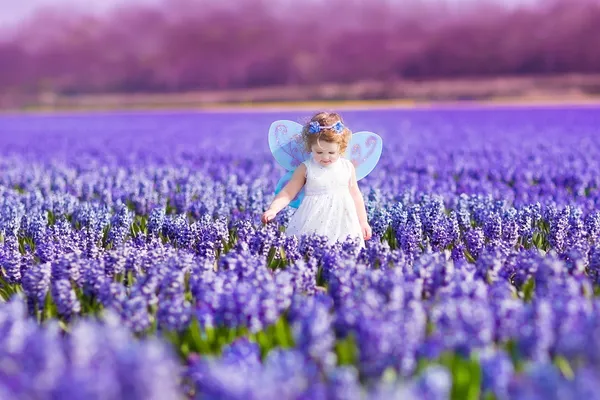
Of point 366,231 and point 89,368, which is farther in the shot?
point 366,231

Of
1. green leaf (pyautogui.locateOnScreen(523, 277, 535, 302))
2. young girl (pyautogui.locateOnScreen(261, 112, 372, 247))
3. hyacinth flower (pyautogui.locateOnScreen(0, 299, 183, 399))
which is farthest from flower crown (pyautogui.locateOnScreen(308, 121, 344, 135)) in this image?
hyacinth flower (pyautogui.locateOnScreen(0, 299, 183, 399))

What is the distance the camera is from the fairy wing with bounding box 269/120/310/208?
6.71 metres

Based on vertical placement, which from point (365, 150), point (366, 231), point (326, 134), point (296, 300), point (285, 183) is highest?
point (326, 134)

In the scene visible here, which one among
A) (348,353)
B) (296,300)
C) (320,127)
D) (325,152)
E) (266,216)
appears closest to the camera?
(348,353)

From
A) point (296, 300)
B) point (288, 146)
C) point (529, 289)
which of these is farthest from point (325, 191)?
point (296, 300)

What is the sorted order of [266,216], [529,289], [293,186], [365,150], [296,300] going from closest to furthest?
1. [296,300]
2. [529,289]
3. [266,216]
4. [293,186]
5. [365,150]

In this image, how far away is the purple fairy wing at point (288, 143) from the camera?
671 cm

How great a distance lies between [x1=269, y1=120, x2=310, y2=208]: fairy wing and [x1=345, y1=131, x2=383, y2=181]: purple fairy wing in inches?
18.1

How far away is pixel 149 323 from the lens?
418 cm

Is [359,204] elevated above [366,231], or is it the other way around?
[359,204]

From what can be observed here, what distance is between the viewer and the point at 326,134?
20.5 ft

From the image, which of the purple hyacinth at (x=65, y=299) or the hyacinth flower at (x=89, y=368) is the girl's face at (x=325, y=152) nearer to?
the purple hyacinth at (x=65, y=299)

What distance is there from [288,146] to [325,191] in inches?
24.5

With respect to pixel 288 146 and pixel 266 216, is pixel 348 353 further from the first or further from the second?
pixel 288 146
